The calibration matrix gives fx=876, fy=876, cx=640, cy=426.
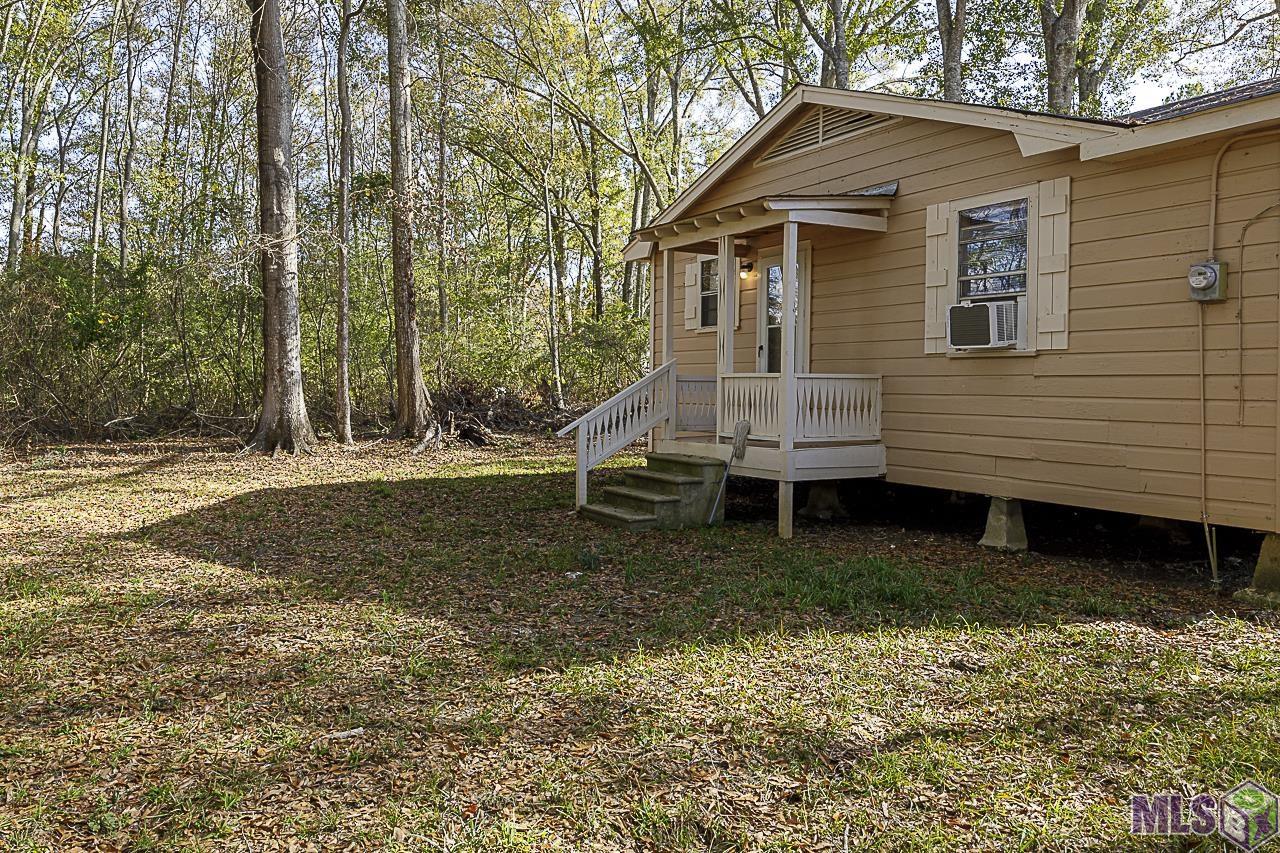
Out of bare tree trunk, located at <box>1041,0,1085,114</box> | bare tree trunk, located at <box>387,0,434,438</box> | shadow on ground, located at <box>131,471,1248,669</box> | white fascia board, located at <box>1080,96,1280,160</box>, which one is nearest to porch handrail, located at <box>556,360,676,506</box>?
shadow on ground, located at <box>131,471,1248,669</box>

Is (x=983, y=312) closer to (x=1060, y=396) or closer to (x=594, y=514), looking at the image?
(x=1060, y=396)

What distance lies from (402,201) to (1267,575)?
11.4 m

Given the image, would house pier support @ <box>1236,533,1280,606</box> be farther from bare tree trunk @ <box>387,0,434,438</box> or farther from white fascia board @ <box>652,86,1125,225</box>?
bare tree trunk @ <box>387,0,434,438</box>

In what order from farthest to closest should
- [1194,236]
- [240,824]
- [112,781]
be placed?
[1194,236] → [112,781] → [240,824]

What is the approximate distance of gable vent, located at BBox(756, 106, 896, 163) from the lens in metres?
8.22

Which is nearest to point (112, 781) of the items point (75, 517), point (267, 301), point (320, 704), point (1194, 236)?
point (320, 704)

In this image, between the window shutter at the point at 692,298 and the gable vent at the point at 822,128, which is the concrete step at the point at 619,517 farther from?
the gable vent at the point at 822,128

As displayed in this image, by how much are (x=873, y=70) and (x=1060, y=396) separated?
749 inches

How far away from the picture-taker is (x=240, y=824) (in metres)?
2.76

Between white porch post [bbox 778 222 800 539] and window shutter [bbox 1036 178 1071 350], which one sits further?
white porch post [bbox 778 222 800 539]

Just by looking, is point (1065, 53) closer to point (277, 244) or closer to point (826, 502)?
point (826, 502)

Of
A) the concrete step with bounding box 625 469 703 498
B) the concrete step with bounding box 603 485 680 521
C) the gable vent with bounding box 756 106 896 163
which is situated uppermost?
the gable vent with bounding box 756 106 896 163

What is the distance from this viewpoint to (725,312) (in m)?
8.49

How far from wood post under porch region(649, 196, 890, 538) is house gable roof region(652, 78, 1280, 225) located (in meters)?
0.91
